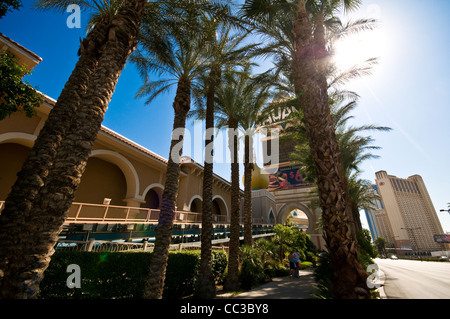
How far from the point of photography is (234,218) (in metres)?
9.98

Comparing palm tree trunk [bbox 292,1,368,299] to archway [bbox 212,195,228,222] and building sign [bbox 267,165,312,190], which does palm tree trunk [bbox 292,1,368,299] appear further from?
building sign [bbox 267,165,312,190]

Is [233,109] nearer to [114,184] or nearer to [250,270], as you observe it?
[250,270]

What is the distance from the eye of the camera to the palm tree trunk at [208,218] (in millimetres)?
7711

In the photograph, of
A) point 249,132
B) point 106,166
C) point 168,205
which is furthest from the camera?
point 106,166

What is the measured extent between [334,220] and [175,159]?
5073mm

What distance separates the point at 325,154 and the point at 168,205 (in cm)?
481

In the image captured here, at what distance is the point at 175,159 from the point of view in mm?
6914

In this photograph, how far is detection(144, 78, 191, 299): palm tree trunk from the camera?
216 inches

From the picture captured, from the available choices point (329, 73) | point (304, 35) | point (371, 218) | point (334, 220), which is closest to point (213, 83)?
point (304, 35)

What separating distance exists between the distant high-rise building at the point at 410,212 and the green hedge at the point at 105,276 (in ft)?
384

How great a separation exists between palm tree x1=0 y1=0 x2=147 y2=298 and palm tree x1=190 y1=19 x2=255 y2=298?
4.34m

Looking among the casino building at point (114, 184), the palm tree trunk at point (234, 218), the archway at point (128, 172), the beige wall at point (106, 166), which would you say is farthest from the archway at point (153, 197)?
the palm tree trunk at point (234, 218)

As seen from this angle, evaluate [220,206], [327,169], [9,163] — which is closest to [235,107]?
[327,169]

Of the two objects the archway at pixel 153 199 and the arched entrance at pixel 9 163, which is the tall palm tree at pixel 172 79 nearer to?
the arched entrance at pixel 9 163
